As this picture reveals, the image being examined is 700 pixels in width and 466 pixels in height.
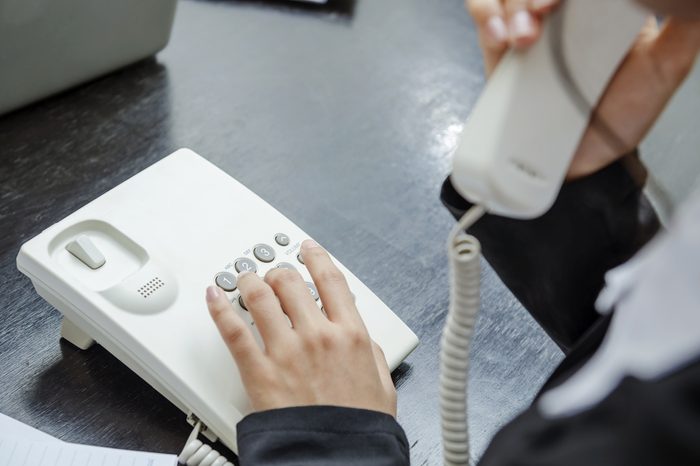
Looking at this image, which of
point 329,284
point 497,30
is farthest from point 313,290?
point 497,30

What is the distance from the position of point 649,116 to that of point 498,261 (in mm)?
157

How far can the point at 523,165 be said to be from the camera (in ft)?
1.58

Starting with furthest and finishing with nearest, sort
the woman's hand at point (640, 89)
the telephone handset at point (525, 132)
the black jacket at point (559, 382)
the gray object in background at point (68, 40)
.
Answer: the gray object in background at point (68, 40) → the woman's hand at point (640, 89) → the telephone handset at point (525, 132) → the black jacket at point (559, 382)

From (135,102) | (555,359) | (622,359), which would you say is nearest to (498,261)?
(555,359)

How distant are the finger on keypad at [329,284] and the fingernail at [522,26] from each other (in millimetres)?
224

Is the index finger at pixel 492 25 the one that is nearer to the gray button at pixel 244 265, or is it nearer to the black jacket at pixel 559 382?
the black jacket at pixel 559 382

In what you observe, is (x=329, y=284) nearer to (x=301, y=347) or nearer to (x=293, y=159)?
(x=301, y=347)

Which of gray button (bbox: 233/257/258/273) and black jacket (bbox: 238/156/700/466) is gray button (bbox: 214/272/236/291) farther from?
black jacket (bbox: 238/156/700/466)

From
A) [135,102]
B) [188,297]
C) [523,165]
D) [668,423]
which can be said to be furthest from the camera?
[135,102]

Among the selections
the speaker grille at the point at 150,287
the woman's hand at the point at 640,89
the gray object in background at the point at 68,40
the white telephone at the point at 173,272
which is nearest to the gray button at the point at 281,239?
the white telephone at the point at 173,272

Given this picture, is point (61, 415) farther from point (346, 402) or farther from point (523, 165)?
point (523, 165)

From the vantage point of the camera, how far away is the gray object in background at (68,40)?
2.47 feet

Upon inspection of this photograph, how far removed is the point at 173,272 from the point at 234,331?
9 centimetres

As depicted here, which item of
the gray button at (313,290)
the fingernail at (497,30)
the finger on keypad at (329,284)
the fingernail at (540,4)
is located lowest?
the gray button at (313,290)
